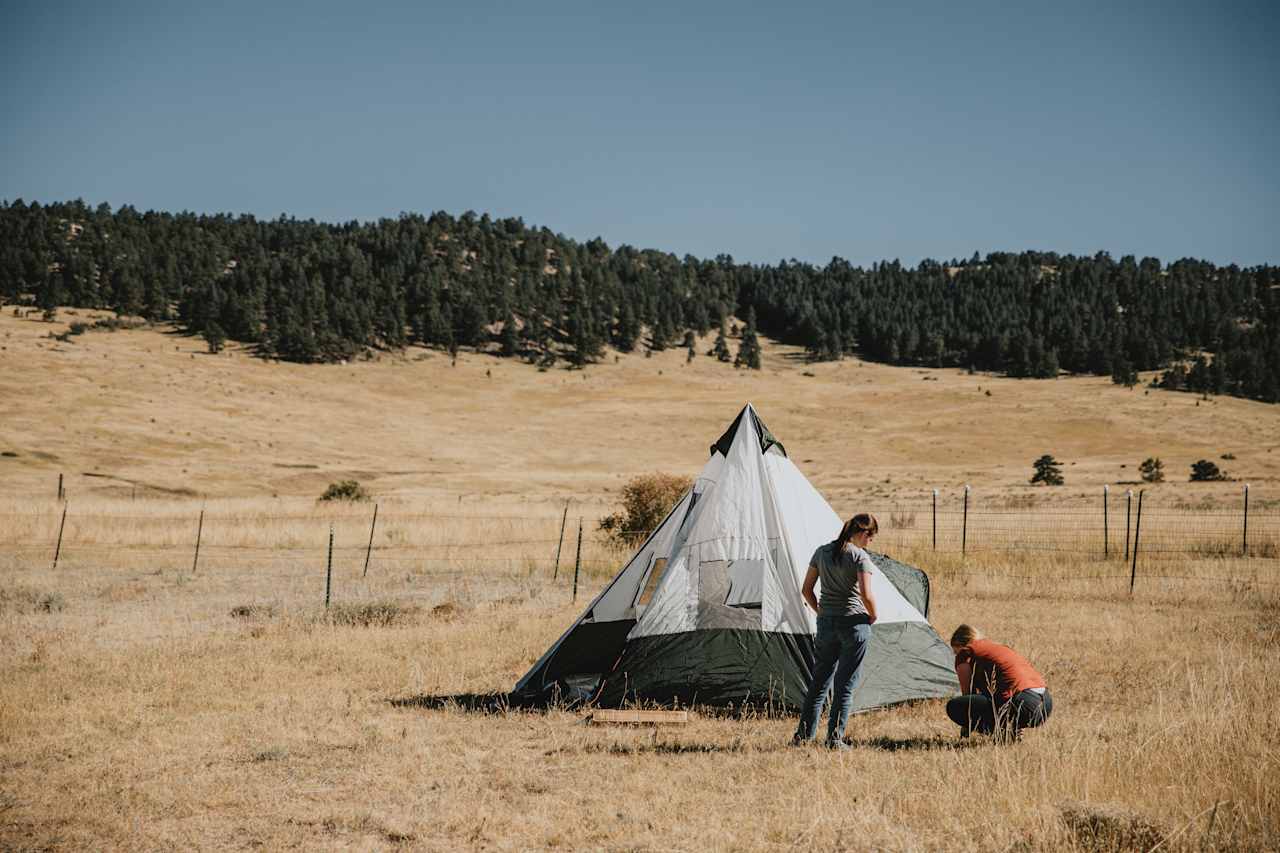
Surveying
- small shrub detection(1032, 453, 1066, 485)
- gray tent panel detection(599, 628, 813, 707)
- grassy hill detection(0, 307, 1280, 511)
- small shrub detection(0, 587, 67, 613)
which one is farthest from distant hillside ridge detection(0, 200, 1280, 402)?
gray tent panel detection(599, 628, 813, 707)

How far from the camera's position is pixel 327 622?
14219mm

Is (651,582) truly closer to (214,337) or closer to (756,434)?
(756,434)

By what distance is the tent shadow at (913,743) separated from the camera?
25.6 ft

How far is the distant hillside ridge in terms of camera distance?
108750 millimetres

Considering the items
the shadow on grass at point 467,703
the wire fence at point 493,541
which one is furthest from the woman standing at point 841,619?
the wire fence at point 493,541

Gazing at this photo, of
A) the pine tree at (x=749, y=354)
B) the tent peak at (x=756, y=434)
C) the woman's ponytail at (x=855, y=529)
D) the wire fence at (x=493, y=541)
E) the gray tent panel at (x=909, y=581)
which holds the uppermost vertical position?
the pine tree at (x=749, y=354)

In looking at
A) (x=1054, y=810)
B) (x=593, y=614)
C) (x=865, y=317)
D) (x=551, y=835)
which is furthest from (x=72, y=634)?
(x=865, y=317)

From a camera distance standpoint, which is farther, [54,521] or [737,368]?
[737,368]

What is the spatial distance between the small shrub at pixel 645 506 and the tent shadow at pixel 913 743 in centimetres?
1715

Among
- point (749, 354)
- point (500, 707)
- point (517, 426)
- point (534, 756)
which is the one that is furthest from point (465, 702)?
point (749, 354)

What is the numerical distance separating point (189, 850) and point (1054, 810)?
19.0 ft

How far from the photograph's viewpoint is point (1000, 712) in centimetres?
758

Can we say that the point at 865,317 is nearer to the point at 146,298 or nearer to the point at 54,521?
the point at 146,298

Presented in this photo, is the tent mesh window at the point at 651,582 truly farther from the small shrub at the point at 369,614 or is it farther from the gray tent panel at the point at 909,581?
the small shrub at the point at 369,614
